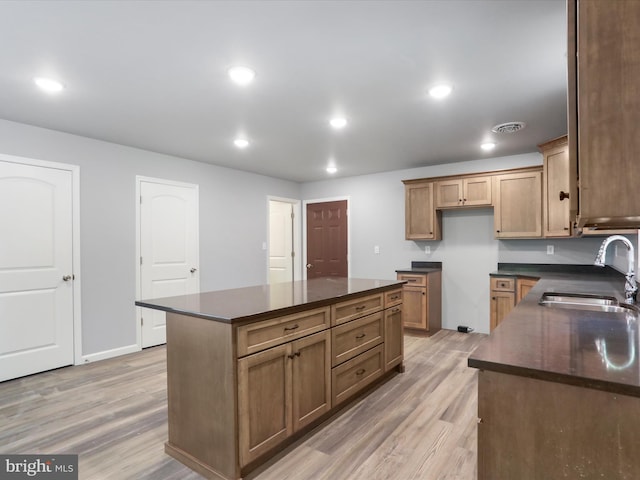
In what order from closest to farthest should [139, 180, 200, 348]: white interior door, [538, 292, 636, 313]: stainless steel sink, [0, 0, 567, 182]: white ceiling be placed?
1. [0, 0, 567, 182]: white ceiling
2. [538, 292, 636, 313]: stainless steel sink
3. [139, 180, 200, 348]: white interior door

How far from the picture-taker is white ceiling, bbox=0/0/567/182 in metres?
1.78

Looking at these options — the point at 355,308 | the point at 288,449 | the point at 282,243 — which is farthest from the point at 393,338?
the point at 282,243

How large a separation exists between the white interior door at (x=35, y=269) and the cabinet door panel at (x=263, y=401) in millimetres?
2805

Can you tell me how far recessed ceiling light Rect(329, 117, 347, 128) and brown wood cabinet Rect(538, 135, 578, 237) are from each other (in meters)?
2.06

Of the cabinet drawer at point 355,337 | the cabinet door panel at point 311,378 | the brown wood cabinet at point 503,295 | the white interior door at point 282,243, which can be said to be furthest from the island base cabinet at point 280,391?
the white interior door at point 282,243

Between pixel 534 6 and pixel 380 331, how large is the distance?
2.39 meters

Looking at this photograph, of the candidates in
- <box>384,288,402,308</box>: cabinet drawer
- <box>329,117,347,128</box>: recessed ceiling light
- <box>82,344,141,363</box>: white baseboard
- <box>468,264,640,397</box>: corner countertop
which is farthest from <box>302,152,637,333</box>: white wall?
<box>82,344,141,363</box>: white baseboard

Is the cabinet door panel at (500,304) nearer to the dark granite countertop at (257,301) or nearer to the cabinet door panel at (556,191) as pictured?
the cabinet door panel at (556,191)

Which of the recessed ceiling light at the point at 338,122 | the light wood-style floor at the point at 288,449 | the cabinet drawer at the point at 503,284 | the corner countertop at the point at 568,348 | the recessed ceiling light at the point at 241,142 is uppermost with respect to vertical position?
the recessed ceiling light at the point at 338,122

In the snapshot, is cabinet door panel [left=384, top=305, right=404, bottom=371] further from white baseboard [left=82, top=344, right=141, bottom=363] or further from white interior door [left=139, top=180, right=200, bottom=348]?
white baseboard [left=82, top=344, right=141, bottom=363]

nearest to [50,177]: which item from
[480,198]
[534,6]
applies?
[534,6]

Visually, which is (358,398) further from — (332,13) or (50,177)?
(50,177)

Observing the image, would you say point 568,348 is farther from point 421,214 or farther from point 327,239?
point 327,239

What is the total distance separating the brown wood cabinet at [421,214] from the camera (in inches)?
193
